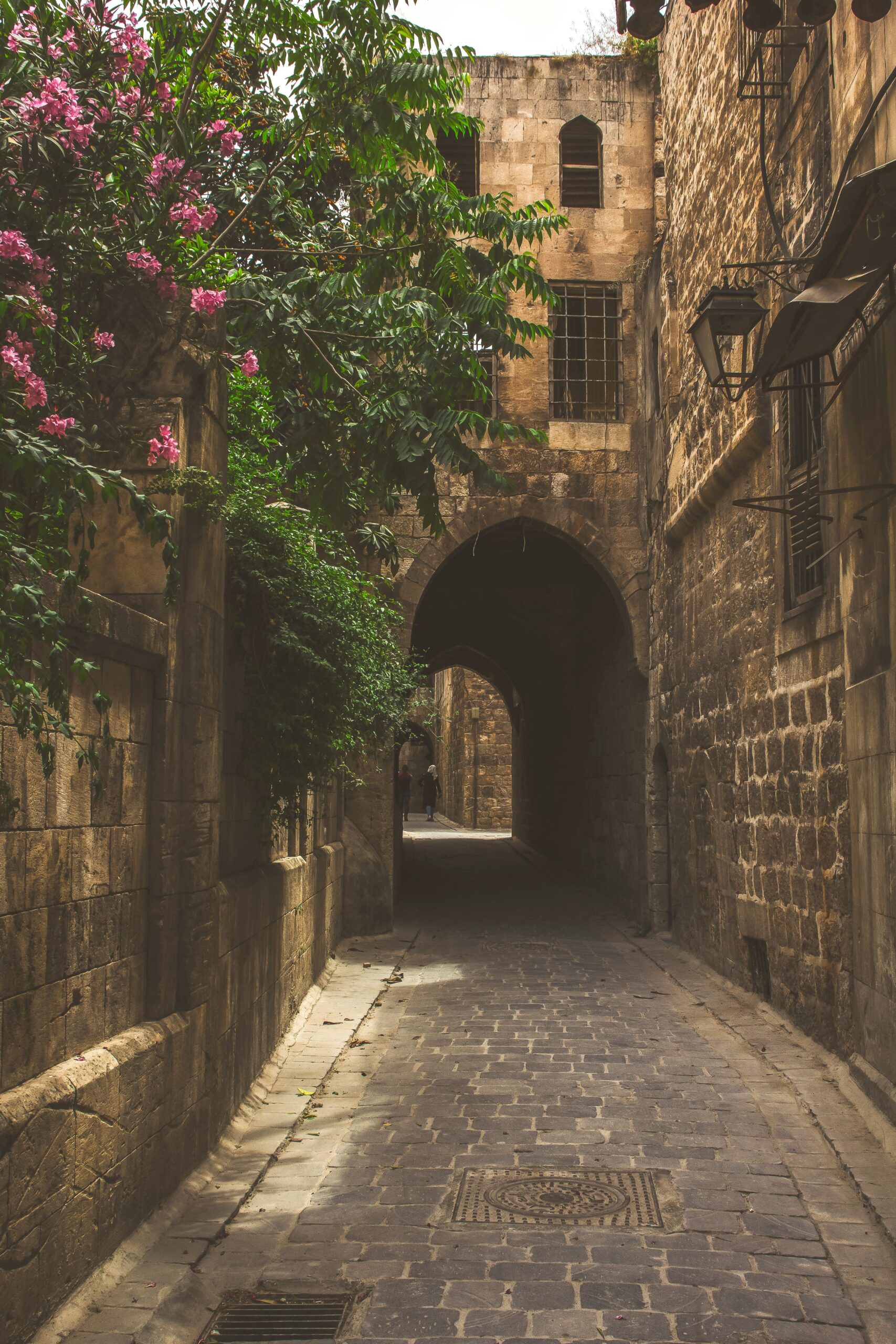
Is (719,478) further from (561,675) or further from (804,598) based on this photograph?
(561,675)

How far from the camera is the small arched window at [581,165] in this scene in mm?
14469

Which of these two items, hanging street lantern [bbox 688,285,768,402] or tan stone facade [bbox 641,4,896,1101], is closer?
tan stone facade [bbox 641,4,896,1101]

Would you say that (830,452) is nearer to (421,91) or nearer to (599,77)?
(421,91)

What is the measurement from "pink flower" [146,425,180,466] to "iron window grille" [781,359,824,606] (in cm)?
374

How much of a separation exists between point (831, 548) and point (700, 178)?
609cm

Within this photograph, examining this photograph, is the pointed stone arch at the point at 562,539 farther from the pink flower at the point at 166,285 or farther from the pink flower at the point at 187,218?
the pink flower at the point at 166,285

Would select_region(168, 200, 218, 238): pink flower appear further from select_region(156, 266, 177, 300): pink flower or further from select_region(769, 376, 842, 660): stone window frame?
select_region(769, 376, 842, 660): stone window frame

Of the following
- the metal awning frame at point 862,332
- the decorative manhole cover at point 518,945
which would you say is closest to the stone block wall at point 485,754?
the decorative manhole cover at point 518,945

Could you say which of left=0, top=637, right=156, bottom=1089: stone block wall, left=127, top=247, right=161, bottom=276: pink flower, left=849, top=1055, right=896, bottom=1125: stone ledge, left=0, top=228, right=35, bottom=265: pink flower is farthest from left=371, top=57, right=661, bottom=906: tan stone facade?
left=0, top=228, right=35, bottom=265: pink flower

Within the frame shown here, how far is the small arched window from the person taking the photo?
14.5m

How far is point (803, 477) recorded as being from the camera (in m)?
7.55

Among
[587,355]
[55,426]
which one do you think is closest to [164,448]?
[55,426]

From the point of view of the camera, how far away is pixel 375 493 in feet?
25.2

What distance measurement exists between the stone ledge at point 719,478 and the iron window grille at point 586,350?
109 inches
